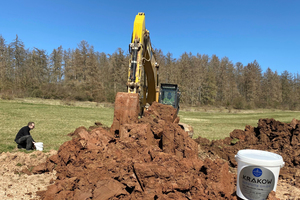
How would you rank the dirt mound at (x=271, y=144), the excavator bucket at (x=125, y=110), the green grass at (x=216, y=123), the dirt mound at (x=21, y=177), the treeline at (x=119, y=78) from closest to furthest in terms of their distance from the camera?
the dirt mound at (x=21, y=177), the excavator bucket at (x=125, y=110), the dirt mound at (x=271, y=144), the green grass at (x=216, y=123), the treeline at (x=119, y=78)

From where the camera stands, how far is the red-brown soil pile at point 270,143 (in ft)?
24.5

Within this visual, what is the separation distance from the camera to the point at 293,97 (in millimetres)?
61781

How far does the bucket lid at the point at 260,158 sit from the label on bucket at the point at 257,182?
83mm

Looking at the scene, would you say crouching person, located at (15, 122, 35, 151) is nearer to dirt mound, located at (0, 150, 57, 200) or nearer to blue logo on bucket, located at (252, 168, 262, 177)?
dirt mound, located at (0, 150, 57, 200)

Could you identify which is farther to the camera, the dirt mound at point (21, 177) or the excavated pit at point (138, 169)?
the dirt mound at point (21, 177)

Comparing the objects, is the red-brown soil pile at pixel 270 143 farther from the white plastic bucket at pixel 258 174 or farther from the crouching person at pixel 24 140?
the crouching person at pixel 24 140

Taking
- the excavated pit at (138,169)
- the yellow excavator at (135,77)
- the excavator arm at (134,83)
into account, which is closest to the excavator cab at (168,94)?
the yellow excavator at (135,77)

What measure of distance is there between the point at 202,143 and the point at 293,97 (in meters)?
65.6

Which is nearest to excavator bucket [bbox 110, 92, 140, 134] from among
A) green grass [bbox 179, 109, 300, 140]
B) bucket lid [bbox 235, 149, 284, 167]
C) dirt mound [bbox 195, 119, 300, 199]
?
bucket lid [bbox 235, 149, 284, 167]

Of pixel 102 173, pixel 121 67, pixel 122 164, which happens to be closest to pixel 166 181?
pixel 122 164

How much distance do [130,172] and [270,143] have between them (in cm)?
819

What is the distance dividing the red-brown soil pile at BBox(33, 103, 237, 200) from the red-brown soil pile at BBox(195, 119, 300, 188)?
3.79 metres

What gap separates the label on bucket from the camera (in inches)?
112

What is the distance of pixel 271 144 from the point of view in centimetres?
948
